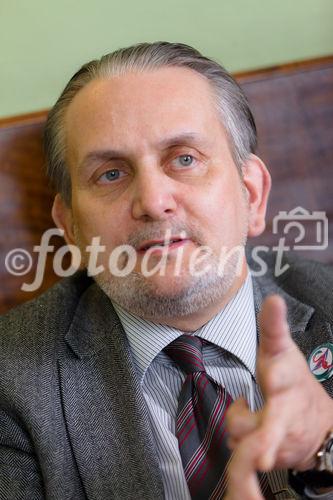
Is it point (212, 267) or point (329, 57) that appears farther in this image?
point (329, 57)

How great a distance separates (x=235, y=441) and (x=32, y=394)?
49 centimetres

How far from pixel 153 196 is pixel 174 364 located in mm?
326

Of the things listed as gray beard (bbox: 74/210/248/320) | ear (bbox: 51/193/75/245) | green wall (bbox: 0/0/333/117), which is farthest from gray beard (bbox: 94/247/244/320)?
green wall (bbox: 0/0/333/117)

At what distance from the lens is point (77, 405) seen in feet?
3.89

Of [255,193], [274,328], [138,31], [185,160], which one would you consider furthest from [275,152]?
[274,328]

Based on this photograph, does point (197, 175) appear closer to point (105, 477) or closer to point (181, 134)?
point (181, 134)

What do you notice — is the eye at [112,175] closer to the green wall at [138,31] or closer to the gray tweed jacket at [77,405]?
the gray tweed jacket at [77,405]

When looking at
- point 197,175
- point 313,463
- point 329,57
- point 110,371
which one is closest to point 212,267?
point 197,175

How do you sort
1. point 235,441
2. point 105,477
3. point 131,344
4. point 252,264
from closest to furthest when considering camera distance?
point 235,441
point 105,477
point 131,344
point 252,264

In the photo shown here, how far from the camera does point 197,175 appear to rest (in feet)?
3.87

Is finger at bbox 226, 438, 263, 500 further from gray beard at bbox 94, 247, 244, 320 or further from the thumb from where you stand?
gray beard at bbox 94, 247, 244, 320

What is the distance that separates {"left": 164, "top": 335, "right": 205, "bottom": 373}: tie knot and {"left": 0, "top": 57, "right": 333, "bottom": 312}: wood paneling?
1.43 ft

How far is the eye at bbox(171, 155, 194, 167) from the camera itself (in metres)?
1.18

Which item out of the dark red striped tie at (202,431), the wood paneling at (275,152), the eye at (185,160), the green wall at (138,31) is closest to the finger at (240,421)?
the dark red striped tie at (202,431)
